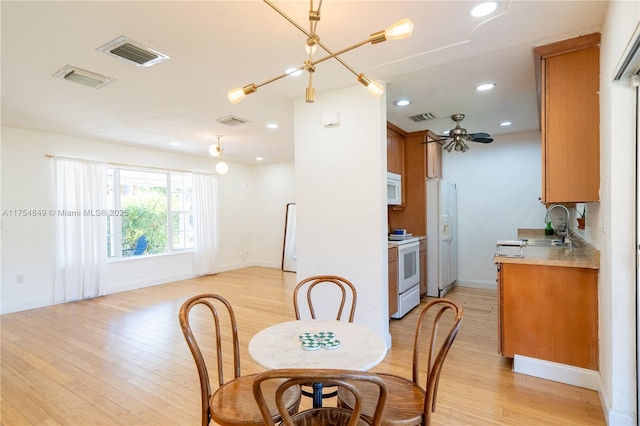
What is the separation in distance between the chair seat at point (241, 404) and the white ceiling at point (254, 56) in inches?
83.1

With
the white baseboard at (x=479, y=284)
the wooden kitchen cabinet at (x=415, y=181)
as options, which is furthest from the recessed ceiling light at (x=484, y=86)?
the white baseboard at (x=479, y=284)

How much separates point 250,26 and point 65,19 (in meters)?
1.15

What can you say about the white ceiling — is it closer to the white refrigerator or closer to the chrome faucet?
the white refrigerator

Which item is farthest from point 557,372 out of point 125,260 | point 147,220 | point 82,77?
point 147,220

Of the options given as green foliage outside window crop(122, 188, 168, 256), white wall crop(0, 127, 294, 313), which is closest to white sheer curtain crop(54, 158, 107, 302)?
white wall crop(0, 127, 294, 313)

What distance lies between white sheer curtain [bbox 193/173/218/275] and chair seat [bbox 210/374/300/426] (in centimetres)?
561

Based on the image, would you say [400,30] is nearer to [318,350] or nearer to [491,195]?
[318,350]

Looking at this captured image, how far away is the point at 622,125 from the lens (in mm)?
1866

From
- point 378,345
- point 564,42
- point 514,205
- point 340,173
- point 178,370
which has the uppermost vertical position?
point 564,42

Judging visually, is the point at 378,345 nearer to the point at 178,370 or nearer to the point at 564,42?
the point at 178,370

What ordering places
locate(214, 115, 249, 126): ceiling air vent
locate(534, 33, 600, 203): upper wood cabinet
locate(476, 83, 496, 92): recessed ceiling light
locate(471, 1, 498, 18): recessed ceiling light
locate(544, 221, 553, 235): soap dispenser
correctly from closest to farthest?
locate(471, 1, 498, 18): recessed ceiling light, locate(534, 33, 600, 203): upper wood cabinet, locate(476, 83, 496, 92): recessed ceiling light, locate(214, 115, 249, 126): ceiling air vent, locate(544, 221, 553, 235): soap dispenser

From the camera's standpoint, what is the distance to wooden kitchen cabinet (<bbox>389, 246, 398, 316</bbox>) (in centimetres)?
375

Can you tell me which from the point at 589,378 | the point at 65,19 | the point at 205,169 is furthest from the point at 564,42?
the point at 205,169

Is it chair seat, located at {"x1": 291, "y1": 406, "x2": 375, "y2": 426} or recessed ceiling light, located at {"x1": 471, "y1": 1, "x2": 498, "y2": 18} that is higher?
recessed ceiling light, located at {"x1": 471, "y1": 1, "x2": 498, "y2": 18}
